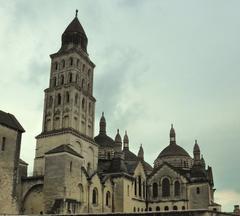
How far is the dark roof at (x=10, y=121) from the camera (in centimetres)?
3887

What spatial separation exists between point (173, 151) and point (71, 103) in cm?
2227

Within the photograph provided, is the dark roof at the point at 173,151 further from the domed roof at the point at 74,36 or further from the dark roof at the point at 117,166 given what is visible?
the domed roof at the point at 74,36

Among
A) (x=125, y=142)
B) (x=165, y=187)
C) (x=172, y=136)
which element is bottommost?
(x=165, y=187)

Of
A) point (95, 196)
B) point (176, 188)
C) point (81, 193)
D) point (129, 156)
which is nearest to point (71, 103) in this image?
point (95, 196)

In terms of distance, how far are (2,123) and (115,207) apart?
766 inches

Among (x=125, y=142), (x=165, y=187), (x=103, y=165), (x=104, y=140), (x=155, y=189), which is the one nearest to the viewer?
(x=165, y=187)

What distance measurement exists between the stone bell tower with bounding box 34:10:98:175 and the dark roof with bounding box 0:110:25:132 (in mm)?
10106

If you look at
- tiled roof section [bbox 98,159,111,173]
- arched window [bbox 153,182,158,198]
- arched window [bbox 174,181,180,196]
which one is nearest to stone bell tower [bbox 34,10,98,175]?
tiled roof section [bbox 98,159,111,173]

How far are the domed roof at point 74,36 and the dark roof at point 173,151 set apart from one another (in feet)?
72.8

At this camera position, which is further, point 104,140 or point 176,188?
point 104,140

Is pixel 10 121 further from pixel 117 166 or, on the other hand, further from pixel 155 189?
pixel 155 189

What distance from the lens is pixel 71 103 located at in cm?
5309

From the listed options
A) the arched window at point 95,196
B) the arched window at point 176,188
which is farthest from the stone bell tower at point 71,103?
the arched window at point 176,188

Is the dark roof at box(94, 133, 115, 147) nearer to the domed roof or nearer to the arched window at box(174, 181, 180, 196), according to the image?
the arched window at box(174, 181, 180, 196)
